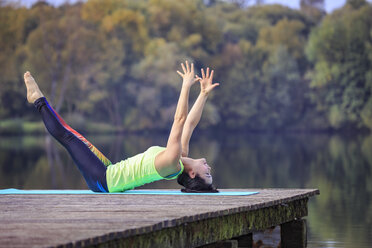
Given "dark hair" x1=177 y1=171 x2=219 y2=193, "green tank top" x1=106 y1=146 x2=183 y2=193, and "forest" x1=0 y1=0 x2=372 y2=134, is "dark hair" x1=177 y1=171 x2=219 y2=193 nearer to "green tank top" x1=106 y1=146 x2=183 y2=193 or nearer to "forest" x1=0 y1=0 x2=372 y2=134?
"green tank top" x1=106 y1=146 x2=183 y2=193

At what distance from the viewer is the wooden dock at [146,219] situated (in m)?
3.09

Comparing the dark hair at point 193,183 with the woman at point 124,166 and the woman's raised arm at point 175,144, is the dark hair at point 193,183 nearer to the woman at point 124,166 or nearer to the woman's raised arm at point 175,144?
the woman at point 124,166

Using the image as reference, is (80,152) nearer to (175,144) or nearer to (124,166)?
(124,166)

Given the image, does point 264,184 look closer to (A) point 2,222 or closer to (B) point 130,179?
(B) point 130,179

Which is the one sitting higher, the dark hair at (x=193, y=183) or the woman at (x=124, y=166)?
the woman at (x=124, y=166)

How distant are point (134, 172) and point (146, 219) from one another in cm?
152

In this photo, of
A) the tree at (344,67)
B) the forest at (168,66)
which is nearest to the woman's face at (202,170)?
the forest at (168,66)

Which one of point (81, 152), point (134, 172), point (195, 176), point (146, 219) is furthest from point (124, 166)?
point (146, 219)

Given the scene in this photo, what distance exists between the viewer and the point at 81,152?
206 inches

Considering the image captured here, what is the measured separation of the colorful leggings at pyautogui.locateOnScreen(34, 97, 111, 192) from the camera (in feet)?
17.1

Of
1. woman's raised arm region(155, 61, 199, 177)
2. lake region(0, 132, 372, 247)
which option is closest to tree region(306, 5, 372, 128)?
lake region(0, 132, 372, 247)

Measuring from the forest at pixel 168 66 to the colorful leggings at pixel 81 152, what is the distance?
35166mm

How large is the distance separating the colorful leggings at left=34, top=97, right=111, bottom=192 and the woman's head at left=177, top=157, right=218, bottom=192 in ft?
1.90

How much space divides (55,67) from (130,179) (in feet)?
131
